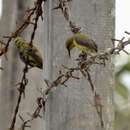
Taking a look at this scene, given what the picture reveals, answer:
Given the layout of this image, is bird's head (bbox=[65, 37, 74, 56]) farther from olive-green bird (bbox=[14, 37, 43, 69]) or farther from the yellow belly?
olive-green bird (bbox=[14, 37, 43, 69])

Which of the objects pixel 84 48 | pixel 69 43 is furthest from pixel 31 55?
pixel 84 48

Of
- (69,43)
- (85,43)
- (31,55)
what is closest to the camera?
(85,43)

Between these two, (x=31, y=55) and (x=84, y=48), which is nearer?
(x=84, y=48)

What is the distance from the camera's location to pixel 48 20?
2.93 metres

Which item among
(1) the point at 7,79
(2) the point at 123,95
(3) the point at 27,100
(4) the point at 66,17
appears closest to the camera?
(4) the point at 66,17

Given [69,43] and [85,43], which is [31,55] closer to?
[69,43]

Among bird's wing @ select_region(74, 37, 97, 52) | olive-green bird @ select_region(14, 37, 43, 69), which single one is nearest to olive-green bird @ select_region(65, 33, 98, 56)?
bird's wing @ select_region(74, 37, 97, 52)

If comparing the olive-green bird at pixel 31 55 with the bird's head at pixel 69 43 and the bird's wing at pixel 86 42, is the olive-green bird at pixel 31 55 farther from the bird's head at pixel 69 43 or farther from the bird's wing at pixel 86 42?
the bird's wing at pixel 86 42

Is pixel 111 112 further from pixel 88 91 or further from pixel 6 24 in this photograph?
pixel 6 24

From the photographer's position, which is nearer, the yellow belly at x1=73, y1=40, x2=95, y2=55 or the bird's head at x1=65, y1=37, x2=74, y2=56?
the yellow belly at x1=73, y1=40, x2=95, y2=55

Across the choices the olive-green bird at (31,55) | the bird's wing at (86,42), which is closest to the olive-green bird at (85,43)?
the bird's wing at (86,42)

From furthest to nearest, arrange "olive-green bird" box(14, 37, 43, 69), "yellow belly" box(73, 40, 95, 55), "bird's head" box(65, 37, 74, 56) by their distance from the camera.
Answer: "olive-green bird" box(14, 37, 43, 69) < "bird's head" box(65, 37, 74, 56) < "yellow belly" box(73, 40, 95, 55)

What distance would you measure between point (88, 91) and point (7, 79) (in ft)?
19.8

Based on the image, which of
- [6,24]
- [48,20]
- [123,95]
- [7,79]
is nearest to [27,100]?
[7,79]
